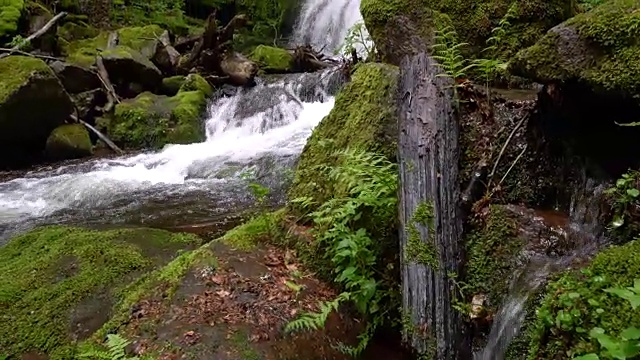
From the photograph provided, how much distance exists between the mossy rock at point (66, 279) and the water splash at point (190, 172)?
2192 mm

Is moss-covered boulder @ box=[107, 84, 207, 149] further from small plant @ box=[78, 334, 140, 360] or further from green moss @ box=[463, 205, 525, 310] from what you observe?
green moss @ box=[463, 205, 525, 310]

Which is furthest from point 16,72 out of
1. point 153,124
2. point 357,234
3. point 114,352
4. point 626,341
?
point 626,341

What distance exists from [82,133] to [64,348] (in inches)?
341

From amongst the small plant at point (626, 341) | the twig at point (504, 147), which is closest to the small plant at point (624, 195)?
the twig at point (504, 147)

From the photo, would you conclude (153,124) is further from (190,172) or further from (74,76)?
(190,172)

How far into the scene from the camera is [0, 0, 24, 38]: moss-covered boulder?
543 inches

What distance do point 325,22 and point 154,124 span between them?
44.7 feet

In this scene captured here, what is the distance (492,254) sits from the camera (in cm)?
358

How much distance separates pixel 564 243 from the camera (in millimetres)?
3635

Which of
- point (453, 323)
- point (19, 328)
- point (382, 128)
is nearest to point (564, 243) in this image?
point (453, 323)

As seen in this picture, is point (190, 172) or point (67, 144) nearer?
point (190, 172)

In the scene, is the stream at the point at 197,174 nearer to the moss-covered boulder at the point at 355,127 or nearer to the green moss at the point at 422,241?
the moss-covered boulder at the point at 355,127

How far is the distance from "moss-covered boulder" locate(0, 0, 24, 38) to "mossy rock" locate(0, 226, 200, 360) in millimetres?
10260

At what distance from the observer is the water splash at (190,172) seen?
27.3ft
